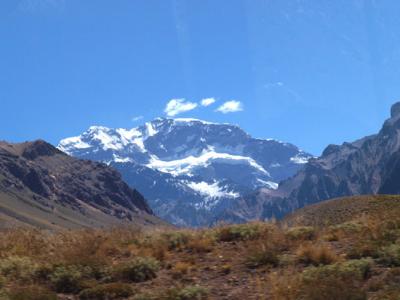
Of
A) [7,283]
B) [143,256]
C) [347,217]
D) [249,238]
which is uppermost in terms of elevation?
[347,217]

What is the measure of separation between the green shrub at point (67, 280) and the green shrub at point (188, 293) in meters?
2.54

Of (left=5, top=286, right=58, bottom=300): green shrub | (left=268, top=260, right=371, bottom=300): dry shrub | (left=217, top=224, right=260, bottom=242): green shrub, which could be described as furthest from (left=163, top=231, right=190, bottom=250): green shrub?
(left=5, top=286, right=58, bottom=300): green shrub

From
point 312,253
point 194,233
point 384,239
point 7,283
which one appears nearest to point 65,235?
point 194,233

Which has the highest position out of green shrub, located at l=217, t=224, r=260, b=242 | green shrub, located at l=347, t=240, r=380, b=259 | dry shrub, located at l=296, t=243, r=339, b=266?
green shrub, located at l=217, t=224, r=260, b=242

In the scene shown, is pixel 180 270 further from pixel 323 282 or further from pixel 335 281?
pixel 335 281

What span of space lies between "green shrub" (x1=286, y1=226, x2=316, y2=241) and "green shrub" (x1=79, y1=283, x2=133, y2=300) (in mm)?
5686

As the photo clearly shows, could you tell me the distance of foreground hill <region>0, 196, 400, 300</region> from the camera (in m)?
12.1

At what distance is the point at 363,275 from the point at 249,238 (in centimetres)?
536

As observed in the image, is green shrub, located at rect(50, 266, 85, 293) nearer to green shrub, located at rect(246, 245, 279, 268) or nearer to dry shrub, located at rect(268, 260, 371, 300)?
green shrub, located at rect(246, 245, 279, 268)

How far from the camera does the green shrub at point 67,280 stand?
1364cm

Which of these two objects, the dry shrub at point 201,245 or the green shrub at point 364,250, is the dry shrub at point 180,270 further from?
the green shrub at point 364,250

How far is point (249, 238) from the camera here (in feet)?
57.7

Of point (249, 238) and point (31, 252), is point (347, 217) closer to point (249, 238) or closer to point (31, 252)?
point (249, 238)

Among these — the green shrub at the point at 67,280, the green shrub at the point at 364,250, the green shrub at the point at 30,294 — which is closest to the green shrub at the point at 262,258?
the green shrub at the point at 364,250
